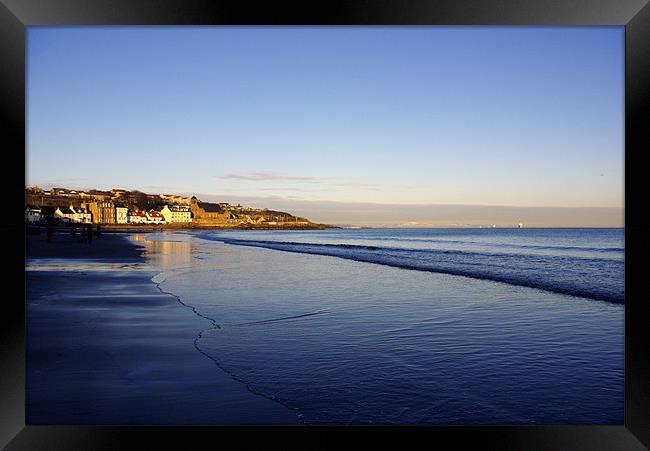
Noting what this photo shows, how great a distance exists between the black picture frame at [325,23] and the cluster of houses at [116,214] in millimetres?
65572

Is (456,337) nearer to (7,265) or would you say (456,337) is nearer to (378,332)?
(378,332)

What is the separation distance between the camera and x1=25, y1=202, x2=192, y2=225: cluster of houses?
74950 mm

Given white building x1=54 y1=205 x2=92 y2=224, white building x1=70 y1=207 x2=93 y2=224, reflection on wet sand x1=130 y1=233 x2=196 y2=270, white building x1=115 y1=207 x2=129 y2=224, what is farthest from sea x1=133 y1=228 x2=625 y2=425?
white building x1=115 y1=207 x2=129 y2=224

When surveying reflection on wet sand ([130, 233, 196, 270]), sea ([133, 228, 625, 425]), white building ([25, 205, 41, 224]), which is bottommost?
sea ([133, 228, 625, 425])

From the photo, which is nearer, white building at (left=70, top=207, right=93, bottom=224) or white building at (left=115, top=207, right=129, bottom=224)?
white building at (left=70, top=207, right=93, bottom=224)

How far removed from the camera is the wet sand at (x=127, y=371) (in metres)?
3.74

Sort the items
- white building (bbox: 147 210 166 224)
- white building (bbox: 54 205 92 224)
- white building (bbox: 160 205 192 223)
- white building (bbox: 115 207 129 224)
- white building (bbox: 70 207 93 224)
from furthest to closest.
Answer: white building (bbox: 160 205 192 223) < white building (bbox: 147 210 166 224) < white building (bbox: 115 207 129 224) < white building (bbox: 70 207 93 224) < white building (bbox: 54 205 92 224)

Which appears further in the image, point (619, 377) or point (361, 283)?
point (361, 283)

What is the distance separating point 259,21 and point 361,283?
9123 millimetres

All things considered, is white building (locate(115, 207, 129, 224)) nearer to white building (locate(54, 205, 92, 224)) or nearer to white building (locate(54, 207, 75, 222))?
white building (locate(54, 205, 92, 224))

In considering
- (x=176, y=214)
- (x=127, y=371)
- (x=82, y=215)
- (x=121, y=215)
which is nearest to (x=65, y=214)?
(x=82, y=215)

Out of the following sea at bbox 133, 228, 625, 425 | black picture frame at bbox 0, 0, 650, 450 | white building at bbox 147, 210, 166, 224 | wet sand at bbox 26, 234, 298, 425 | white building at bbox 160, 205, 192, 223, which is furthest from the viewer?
white building at bbox 160, 205, 192, 223

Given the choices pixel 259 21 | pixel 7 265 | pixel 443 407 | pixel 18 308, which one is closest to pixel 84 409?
pixel 18 308

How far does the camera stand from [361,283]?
40.3ft
